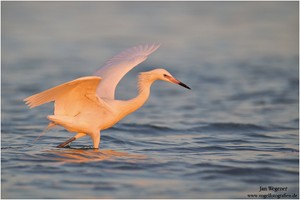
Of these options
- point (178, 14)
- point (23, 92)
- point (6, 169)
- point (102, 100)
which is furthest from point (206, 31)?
point (6, 169)

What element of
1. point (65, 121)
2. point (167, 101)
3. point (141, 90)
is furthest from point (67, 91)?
point (167, 101)

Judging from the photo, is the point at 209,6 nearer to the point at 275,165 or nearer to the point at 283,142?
the point at 283,142

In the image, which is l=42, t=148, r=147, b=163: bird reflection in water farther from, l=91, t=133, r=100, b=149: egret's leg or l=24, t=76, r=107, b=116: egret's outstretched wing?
l=24, t=76, r=107, b=116: egret's outstretched wing

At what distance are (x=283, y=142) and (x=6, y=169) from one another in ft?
17.3

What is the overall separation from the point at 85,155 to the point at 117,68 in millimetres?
2088

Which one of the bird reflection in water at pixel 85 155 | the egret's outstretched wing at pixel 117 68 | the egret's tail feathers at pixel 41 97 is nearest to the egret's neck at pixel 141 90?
the egret's outstretched wing at pixel 117 68

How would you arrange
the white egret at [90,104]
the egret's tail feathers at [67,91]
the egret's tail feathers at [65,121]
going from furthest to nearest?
the egret's tail feathers at [65,121], the white egret at [90,104], the egret's tail feathers at [67,91]

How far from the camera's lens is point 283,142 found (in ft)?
37.6

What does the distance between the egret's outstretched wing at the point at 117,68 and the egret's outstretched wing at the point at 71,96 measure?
914 millimetres

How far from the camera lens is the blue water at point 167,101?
8688 mm

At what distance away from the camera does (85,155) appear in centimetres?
987

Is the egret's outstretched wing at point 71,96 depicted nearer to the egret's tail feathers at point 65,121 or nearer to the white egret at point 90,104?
the white egret at point 90,104

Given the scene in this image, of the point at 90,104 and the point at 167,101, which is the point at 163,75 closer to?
the point at 90,104

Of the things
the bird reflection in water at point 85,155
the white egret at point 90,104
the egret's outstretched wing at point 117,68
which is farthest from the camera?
the egret's outstretched wing at point 117,68
